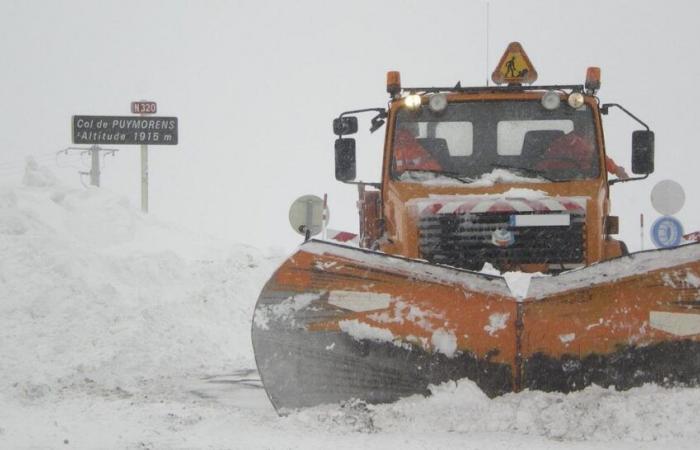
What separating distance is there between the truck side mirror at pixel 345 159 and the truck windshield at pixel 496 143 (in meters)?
0.46

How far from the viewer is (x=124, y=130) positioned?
20.2m

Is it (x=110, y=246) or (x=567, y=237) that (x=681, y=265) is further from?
(x=110, y=246)

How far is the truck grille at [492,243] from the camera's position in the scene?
6.70 metres

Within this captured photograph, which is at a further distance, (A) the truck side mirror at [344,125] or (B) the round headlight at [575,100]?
(A) the truck side mirror at [344,125]

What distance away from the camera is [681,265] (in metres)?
5.50

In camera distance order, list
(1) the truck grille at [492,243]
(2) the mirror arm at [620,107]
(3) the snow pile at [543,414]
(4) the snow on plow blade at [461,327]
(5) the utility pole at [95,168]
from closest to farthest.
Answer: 1. (3) the snow pile at [543,414]
2. (4) the snow on plow blade at [461,327]
3. (1) the truck grille at [492,243]
4. (2) the mirror arm at [620,107]
5. (5) the utility pole at [95,168]

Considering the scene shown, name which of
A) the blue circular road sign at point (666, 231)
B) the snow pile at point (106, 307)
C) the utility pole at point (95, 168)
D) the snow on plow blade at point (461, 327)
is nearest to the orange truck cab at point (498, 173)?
the snow on plow blade at point (461, 327)

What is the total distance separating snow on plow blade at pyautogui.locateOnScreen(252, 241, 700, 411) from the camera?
5.50m

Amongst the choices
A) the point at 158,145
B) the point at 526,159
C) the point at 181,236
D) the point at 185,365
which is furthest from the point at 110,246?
the point at 526,159

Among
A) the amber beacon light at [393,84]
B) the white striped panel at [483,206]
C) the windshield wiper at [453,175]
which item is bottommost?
the white striped panel at [483,206]

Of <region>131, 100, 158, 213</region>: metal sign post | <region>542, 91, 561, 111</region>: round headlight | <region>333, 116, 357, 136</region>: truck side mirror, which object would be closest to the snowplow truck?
<region>542, 91, 561, 111</region>: round headlight

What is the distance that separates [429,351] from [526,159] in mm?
2256

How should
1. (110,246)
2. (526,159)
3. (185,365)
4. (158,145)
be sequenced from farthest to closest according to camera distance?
(158,145)
(110,246)
(185,365)
(526,159)

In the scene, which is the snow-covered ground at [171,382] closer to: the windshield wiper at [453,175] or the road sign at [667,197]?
the windshield wiper at [453,175]
